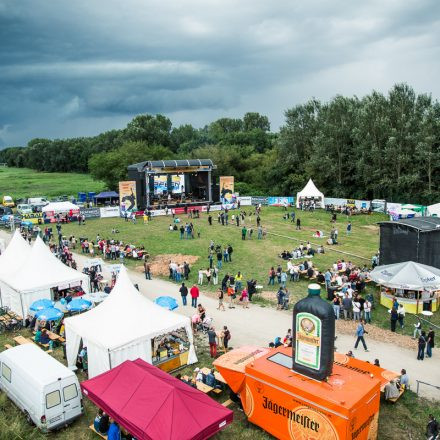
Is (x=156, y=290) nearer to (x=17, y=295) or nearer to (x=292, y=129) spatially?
(x=17, y=295)

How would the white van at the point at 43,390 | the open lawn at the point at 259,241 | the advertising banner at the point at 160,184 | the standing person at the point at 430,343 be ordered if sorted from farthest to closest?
1. the advertising banner at the point at 160,184
2. the open lawn at the point at 259,241
3. the standing person at the point at 430,343
4. the white van at the point at 43,390

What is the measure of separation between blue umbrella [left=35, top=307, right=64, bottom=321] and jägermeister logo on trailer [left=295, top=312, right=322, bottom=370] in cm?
992

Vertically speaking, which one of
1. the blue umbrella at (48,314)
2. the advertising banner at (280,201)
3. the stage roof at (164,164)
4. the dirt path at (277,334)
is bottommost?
the dirt path at (277,334)

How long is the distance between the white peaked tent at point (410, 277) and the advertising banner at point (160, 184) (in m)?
33.0

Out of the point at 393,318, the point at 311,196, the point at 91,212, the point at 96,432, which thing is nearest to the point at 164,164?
the point at 91,212

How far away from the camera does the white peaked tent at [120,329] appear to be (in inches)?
503

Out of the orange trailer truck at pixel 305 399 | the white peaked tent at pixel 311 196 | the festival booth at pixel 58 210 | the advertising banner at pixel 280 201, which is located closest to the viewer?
the orange trailer truck at pixel 305 399

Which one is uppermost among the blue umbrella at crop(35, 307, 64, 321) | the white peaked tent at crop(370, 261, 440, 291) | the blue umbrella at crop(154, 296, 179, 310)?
the white peaked tent at crop(370, 261, 440, 291)

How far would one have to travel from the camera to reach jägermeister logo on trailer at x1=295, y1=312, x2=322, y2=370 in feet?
31.1

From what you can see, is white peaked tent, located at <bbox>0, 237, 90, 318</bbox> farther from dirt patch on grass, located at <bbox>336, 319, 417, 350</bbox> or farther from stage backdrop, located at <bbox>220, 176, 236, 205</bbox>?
stage backdrop, located at <bbox>220, 176, 236, 205</bbox>

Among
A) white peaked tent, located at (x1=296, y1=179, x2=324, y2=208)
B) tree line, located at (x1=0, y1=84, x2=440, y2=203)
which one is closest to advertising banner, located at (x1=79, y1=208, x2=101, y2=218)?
tree line, located at (x1=0, y1=84, x2=440, y2=203)

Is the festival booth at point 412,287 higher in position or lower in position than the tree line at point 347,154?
lower

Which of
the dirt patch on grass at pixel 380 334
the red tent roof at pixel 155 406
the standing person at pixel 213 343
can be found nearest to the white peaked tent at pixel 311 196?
the dirt patch on grass at pixel 380 334

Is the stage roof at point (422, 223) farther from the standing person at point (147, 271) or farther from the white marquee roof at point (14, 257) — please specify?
the white marquee roof at point (14, 257)
